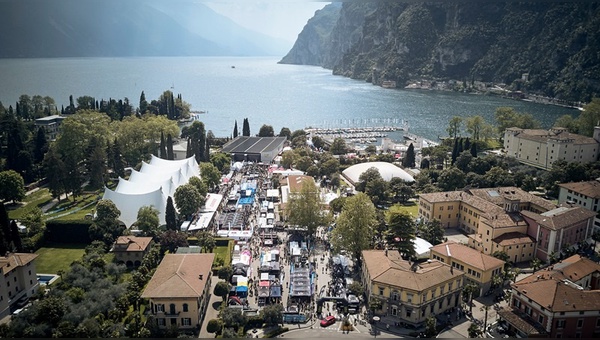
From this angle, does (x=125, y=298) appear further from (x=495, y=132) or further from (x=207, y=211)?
(x=495, y=132)

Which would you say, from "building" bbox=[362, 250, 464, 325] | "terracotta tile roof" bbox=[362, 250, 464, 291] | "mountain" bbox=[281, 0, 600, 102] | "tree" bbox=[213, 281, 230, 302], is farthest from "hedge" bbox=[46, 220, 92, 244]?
"mountain" bbox=[281, 0, 600, 102]

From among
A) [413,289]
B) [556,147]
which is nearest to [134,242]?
[413,289]

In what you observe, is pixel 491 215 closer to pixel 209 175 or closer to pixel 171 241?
pixel 171 241

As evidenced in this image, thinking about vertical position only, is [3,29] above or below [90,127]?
above

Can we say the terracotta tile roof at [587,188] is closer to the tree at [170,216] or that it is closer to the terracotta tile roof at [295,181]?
the terracotta tile roof at [295,181]

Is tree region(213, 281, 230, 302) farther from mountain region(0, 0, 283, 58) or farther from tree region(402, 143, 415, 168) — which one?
mountain region(0, 0, 283, 58)

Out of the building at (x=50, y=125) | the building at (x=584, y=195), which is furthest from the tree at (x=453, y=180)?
the building at (x=50, y=125)

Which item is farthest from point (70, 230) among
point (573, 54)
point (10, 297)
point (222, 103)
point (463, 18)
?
point (463, 18)
